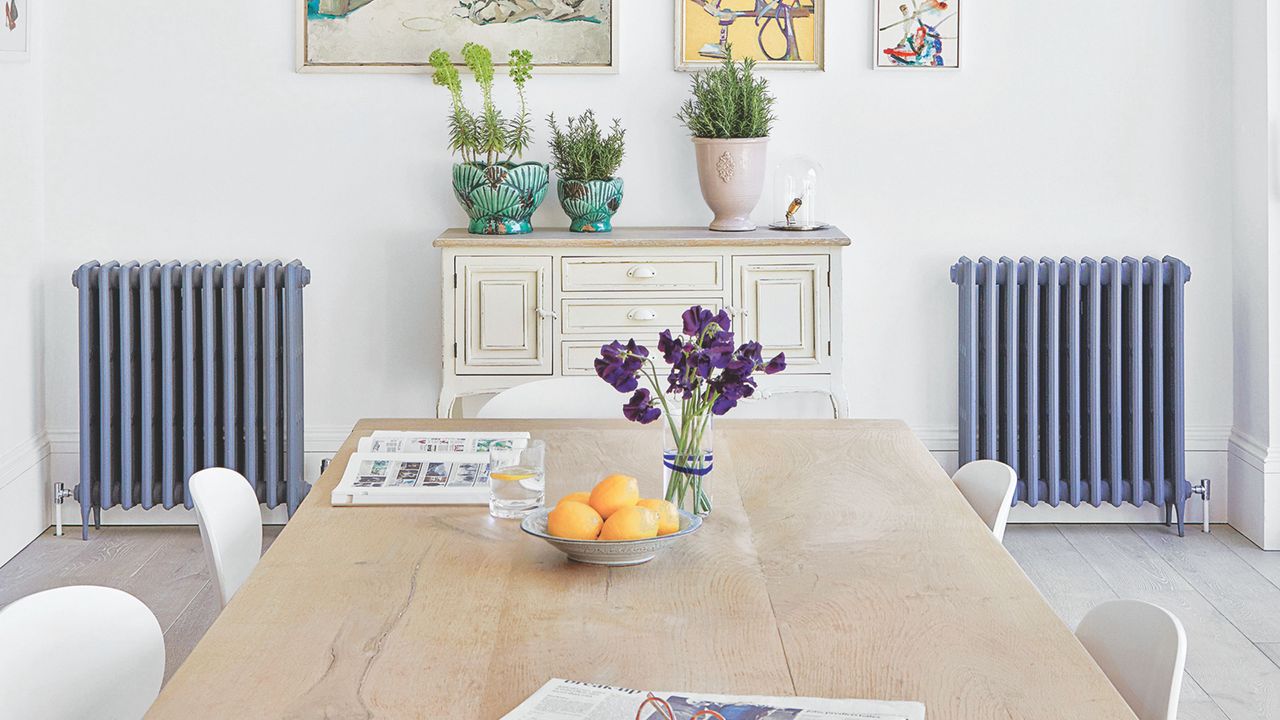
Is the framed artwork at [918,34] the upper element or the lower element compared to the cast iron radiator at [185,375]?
upper

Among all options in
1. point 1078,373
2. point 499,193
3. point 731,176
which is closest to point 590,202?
point 499,193

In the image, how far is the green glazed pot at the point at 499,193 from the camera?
3.92 m

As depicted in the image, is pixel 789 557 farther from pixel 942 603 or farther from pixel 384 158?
pixel 384 158

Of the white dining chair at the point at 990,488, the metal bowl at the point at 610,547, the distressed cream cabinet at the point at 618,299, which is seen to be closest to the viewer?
the metal bowl at the point at 610,547

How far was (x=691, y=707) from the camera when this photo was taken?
1331 millimetres

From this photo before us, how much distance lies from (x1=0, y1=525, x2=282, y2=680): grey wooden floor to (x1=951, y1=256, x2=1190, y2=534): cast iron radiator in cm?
227

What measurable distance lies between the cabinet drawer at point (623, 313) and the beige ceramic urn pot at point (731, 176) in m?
0.30

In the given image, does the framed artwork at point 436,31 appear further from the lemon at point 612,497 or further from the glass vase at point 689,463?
the lemon at point 612,497

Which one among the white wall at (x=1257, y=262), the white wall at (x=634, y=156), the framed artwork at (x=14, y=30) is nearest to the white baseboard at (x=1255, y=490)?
the white wall at (x=1257, y=262)

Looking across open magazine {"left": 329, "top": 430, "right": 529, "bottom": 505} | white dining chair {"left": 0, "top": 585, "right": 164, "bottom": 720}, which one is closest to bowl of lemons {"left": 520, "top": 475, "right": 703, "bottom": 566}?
open magazine {"left": 329, "top": 430, "right": 529, "bottom": 505}

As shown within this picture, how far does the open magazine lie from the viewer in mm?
2107

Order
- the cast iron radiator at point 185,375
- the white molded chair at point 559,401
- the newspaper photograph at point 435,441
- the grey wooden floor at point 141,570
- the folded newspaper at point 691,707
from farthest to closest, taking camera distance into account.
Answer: the cast iron radiator at point 185,375
the grey wooden floor at point 141,570
the white molded chair at point 559,401
the newspaper photograph at point 435,441
the folded newspaper at point 691,707

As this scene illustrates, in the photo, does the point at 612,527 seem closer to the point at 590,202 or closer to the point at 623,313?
the point at 623,313

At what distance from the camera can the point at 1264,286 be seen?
4109 mm
